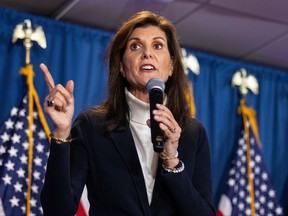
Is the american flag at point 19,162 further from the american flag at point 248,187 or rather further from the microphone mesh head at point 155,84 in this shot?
the microphone mesh head at point 155,84

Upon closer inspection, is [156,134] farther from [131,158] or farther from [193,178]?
[193,178]

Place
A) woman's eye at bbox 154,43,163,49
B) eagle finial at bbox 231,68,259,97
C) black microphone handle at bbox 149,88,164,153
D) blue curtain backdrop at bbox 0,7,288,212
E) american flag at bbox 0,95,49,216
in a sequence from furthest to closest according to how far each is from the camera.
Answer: eagle finial at bbox 231,68,259,97
blue curtain backdrop at bbox 0,7,288,212
american flag at bbox 0,95,49,216
woman's eye at bbox 154,43,163,49
black microphone handle at bbox 149,88,164,153

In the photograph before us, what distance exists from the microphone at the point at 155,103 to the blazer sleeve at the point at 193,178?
144 mm

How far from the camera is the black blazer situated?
153 centimetres

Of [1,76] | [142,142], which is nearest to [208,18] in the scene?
[1,76]

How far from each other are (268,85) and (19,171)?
239 centimetres

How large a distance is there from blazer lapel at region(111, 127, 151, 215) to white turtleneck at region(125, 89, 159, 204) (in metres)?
0.03

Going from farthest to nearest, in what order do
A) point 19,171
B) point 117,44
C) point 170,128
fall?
point 19,171 < point 117,44 < point 170,128

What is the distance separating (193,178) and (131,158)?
0.22 meters

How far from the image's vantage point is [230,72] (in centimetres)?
470

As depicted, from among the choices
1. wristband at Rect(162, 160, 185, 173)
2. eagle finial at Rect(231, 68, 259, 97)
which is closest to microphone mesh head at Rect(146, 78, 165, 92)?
wristband at Rect(162, 160, 185, 173)

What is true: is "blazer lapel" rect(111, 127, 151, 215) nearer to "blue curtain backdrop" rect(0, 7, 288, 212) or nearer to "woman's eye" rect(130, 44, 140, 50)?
"woman's eye" rect(130, 44, 140, 50)

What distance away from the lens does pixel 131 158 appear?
1618 mm

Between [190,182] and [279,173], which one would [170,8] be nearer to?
[279,173]
